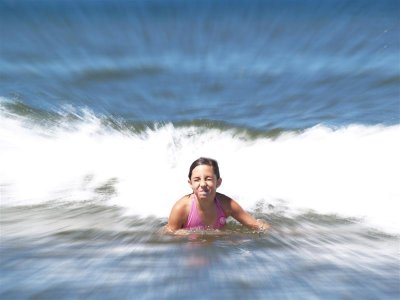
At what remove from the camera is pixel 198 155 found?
786 cm

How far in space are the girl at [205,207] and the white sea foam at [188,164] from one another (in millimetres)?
539

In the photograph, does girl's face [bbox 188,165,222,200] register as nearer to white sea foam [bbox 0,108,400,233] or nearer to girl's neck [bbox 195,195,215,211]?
girl's neck [bbox 195,195,215,211]

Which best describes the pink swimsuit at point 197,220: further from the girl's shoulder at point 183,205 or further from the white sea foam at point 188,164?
the white sea foam at point 188,164

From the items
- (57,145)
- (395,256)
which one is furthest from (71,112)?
(395,256)

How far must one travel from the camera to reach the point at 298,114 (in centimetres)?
1012

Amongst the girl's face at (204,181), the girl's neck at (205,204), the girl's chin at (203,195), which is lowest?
the girl's neck at (205,204)

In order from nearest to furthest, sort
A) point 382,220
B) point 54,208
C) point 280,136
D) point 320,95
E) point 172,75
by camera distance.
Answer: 1. point 382,220
2. point 54,208
3. point 280,136
4. point 320,95
5. point 172,75

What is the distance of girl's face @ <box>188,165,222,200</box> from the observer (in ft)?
13.1

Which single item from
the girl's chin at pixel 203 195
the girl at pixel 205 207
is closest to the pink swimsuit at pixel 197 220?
the girl at pixel 205 207

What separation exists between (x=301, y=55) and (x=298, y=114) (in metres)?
3.68

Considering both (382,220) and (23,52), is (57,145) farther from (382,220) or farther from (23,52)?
(23,52)

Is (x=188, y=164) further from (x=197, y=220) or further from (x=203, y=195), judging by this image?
(x=203, y=195)

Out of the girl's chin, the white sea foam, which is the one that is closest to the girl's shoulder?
the girl's chin

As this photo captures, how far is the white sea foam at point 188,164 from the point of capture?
5.20m
